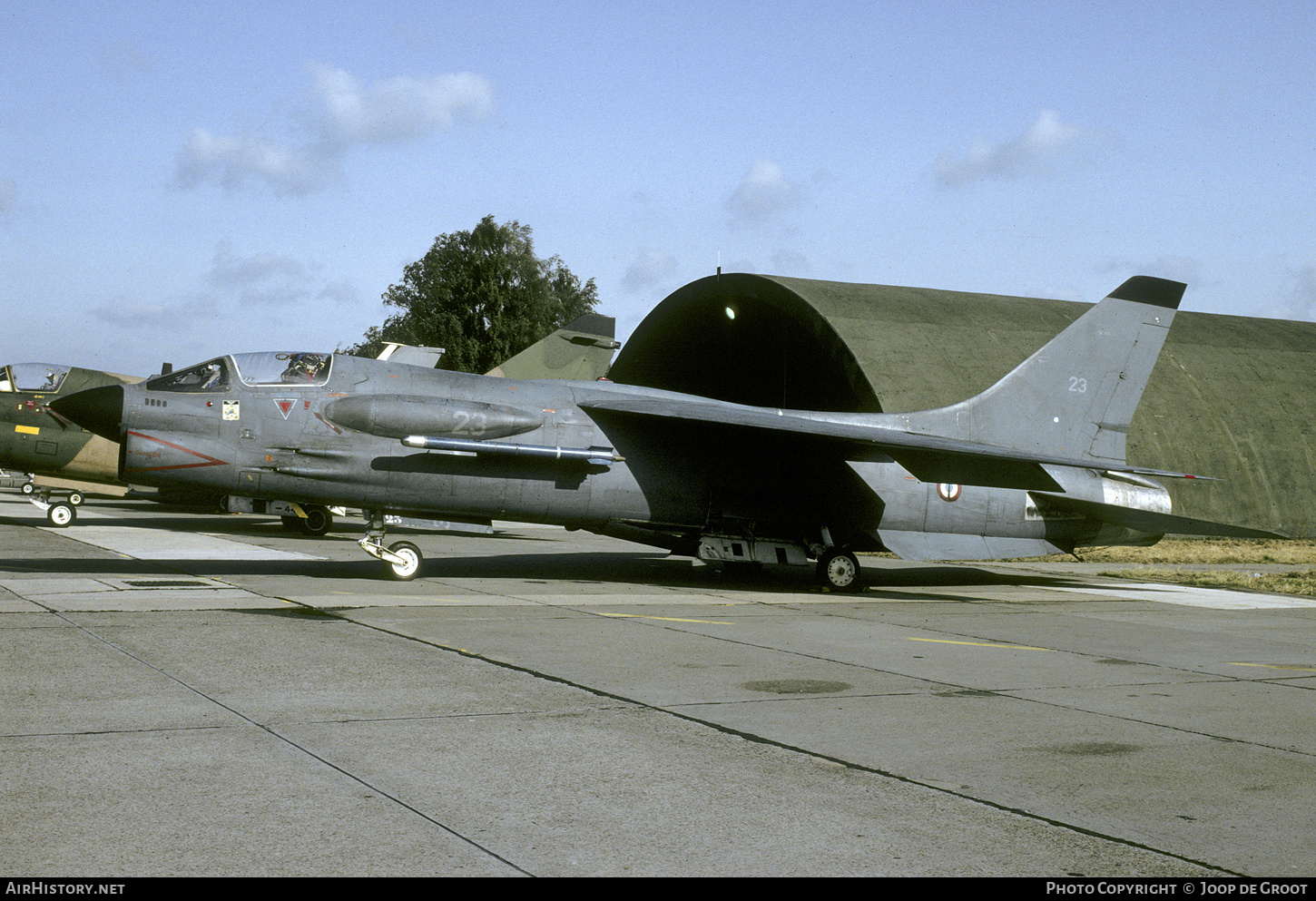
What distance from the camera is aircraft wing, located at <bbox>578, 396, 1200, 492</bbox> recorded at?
15172 mm

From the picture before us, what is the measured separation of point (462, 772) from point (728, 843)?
1.66 m

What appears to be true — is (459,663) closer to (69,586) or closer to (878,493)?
(69,586)

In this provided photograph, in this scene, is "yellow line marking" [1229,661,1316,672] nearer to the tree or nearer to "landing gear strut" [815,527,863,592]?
Answer: "landing gear strut" [815,527,863,592]

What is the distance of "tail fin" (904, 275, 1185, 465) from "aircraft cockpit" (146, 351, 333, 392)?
992 cm

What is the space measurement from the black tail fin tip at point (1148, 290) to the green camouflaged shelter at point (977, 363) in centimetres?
997

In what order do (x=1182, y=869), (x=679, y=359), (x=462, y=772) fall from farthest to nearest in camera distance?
(x=679, y=359) → (x=462, y=772) → (x=1182, y=869)

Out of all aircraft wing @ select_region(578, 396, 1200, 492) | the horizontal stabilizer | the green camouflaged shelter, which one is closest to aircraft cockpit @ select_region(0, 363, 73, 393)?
aircraft wing @ select_region(578, 396, 1200, 492)

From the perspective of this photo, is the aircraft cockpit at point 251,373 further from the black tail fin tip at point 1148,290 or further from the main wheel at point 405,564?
the black tail fin tip at point 1148,290

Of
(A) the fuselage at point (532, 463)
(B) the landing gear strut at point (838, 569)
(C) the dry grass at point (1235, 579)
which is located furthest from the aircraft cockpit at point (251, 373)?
(C) the dry grass at point (1235, 579)

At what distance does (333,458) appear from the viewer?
14.4 meters

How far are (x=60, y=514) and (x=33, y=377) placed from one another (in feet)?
10.2

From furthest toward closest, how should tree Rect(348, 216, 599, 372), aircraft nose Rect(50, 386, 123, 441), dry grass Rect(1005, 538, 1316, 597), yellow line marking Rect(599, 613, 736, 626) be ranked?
1. tree Rect(348, 216, 599, 372)
2. dry grass Rect(1005, 538, 1316, 597)
3. aircraft nose Rect(50, 386, 123, 441)
4. yellow line marking Rect(599, 613, 736, 626)

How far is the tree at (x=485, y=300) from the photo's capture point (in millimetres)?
66750
